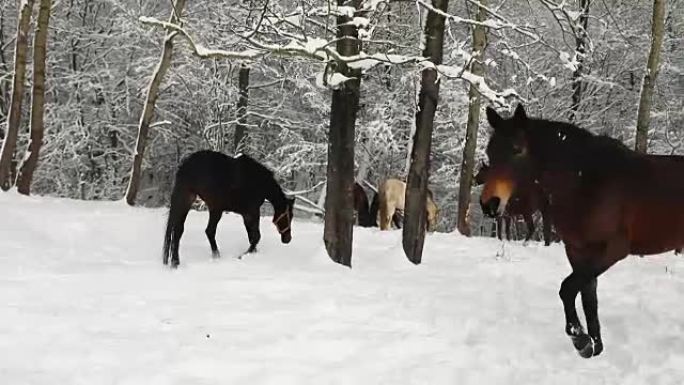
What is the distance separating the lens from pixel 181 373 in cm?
411

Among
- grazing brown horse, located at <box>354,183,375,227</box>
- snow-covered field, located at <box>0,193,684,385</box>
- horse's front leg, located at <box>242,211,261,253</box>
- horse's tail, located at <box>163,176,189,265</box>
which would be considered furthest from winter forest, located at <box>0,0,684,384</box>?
snow-covered field, located at <box>0,193,684,385</box>

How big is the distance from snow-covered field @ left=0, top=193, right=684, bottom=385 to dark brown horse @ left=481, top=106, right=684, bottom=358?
0.63 metres

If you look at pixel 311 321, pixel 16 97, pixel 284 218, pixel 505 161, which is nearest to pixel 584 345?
pixel 505 161

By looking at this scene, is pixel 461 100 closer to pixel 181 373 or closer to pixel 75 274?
pixel 75 274

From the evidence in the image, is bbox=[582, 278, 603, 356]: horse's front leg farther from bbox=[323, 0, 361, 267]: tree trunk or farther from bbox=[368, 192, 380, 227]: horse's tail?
bbox=[368, 192, 380, 227]: horse's tail

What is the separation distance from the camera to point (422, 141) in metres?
9.46

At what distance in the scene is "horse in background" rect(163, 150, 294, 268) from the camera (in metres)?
9.19

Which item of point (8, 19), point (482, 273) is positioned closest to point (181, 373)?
point (482, 273)

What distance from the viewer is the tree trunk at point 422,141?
9.39m

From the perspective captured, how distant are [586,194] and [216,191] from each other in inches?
221

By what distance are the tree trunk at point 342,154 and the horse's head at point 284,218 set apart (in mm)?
2049

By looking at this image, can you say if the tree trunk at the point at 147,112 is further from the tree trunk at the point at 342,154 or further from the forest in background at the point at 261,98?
the tree trunk at the point at 342,154

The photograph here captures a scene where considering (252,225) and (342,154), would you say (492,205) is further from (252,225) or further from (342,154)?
(252,225)

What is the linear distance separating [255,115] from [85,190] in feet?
22.4
